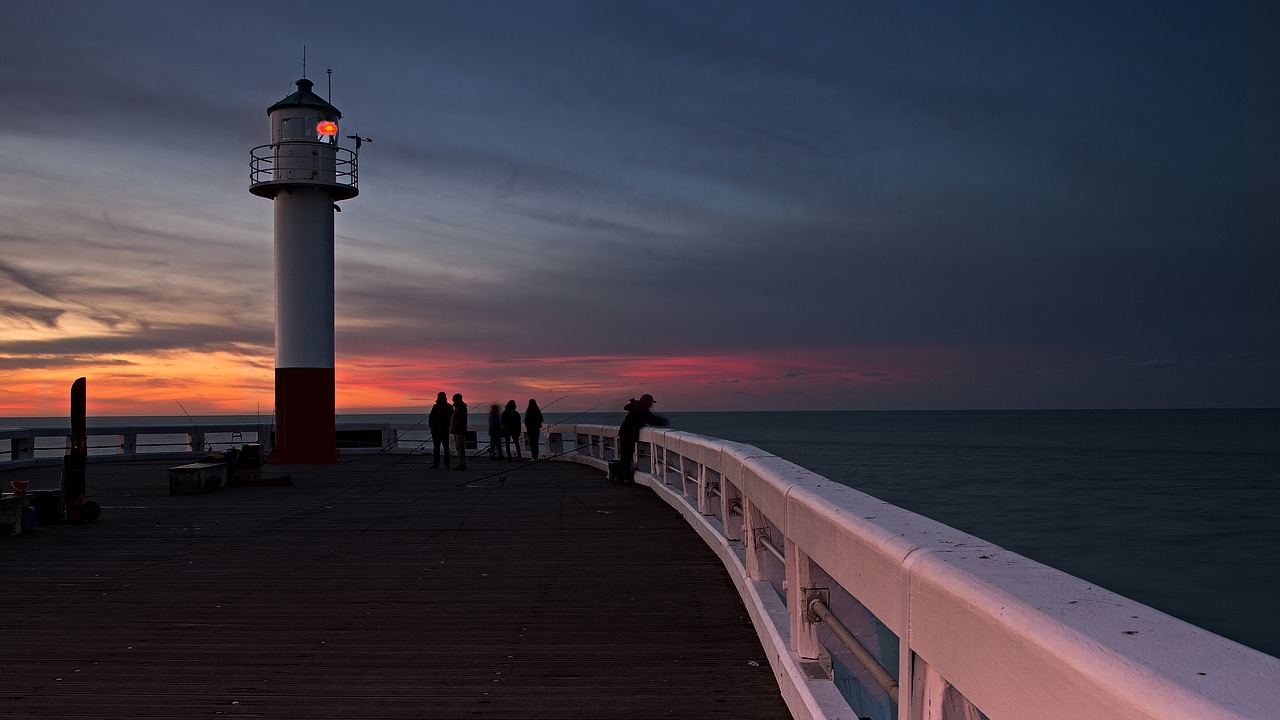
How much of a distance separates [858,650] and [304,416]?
72.1 ft

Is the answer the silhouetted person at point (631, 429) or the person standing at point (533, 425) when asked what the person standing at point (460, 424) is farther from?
the silhouetted person at point (631, 429)

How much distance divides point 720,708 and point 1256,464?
280 feet

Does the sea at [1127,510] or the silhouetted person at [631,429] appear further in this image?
the sea at [1127,510]

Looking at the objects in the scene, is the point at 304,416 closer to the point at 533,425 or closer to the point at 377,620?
the point at 533,425

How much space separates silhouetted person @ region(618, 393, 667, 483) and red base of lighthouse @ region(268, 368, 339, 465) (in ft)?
29.7

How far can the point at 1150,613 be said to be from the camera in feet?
5.39

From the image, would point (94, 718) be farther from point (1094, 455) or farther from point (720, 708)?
point (1094, 455)

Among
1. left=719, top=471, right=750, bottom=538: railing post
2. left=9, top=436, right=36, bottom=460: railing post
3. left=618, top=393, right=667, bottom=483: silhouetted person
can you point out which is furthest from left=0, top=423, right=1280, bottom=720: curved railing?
left=9, top=436, right=36, bottom=460: railing post

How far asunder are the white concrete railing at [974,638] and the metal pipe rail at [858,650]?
0.12m

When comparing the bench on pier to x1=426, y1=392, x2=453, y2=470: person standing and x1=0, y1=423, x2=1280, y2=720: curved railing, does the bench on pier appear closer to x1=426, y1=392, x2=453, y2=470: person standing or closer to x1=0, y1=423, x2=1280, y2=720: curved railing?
x1=426, y1=392, x2=453, y2=470: person standing

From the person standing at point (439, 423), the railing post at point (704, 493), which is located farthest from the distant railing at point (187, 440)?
the railing post at point (704, 493)

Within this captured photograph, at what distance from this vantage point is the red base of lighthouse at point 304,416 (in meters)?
22.8

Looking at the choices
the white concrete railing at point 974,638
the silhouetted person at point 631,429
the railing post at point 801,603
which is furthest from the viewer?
the silhouetted person at point 631,429

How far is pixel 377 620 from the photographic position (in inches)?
258
